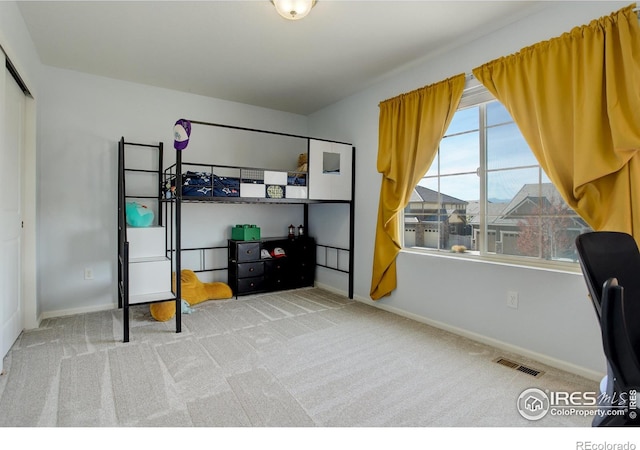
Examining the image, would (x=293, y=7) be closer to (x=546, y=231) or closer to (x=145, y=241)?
(x=546, y=231)

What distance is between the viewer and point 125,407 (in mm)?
1736

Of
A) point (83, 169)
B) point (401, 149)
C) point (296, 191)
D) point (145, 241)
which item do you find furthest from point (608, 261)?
point (83, 169)

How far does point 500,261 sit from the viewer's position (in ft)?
8.49

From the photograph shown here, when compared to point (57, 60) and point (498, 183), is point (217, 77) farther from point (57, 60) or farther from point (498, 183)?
point (498, 183)

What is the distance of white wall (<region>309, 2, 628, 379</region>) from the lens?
2.13 m

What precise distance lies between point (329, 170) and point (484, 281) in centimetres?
197

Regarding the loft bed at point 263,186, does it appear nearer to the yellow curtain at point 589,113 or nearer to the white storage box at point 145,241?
the white storage box at point 145,241

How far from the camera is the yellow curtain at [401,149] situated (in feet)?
9.45

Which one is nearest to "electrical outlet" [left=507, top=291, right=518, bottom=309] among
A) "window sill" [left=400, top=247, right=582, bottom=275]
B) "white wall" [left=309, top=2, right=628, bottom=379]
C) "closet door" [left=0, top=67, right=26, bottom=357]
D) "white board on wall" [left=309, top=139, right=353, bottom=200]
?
"white wall" [left=309, top=2, right=628, bottom=379]

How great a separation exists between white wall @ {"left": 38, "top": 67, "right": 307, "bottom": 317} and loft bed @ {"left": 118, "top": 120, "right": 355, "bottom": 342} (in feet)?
0.75

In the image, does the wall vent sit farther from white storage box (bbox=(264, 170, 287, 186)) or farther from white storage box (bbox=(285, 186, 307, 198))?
white storage box (bbox=(264, 170, 287, 186))

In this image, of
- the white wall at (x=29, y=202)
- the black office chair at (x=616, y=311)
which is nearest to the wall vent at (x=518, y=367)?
the black office chair at (x=616, y=311)
